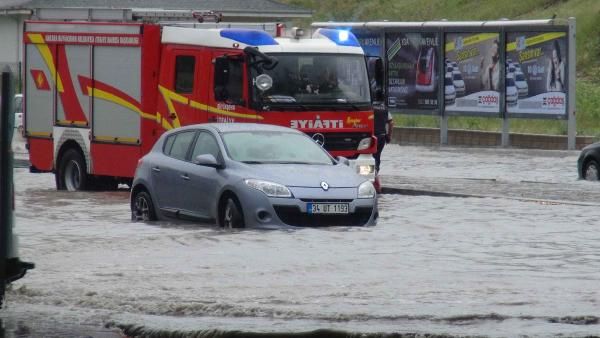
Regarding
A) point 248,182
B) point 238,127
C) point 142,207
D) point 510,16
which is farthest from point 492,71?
point 510,16

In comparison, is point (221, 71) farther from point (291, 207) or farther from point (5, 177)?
point (5, 177)

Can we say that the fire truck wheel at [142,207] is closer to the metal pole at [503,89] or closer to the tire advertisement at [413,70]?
the metal pole at [503,89]

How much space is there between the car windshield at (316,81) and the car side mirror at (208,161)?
14.2 ft

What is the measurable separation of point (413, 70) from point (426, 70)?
0.42 metres

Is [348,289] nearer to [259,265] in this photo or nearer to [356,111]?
[259,265]

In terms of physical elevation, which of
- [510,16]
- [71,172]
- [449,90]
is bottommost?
[71,172]

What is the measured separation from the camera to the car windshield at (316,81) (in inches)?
845

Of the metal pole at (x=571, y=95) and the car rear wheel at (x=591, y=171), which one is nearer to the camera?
the car rear wheel at (x=591, y=171)

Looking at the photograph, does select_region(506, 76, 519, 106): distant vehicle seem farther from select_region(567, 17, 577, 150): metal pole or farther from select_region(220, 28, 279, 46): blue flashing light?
select_region(220, 28, 279, 46): blue flashing light

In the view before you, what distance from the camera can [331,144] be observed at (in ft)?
71.4

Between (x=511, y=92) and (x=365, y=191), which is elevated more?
(x=511, y=92)

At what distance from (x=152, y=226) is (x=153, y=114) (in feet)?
19.8

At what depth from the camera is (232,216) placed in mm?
16672

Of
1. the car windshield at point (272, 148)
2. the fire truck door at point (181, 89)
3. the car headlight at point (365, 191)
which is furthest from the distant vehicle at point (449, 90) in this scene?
the car headlight at point (365, 191)
